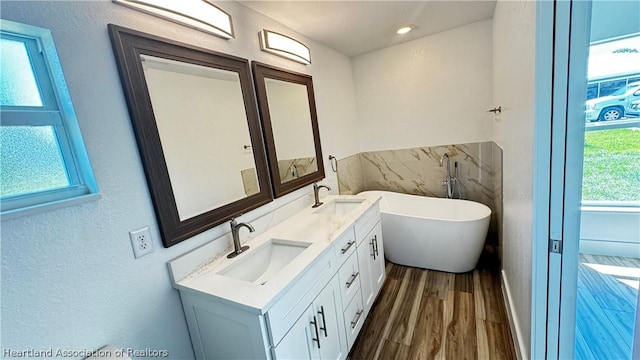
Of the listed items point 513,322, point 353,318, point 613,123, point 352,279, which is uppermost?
point 613,123

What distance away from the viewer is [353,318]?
1664 mm

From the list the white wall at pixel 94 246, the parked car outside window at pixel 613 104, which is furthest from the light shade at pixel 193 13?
the parked car outside window at pixel 613 104

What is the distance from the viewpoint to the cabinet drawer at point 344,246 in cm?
150

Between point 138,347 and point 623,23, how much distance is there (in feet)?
7.19

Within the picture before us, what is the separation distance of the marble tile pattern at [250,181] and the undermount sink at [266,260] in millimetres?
345

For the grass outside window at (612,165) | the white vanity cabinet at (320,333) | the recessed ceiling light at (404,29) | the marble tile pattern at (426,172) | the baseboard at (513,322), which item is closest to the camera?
the grass outside window at (612,165)

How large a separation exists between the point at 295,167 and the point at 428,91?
1917 mm

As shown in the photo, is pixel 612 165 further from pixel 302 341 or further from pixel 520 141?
pixel 302 341

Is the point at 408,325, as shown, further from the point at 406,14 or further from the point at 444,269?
the point at 406,14

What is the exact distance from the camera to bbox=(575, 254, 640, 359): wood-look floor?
43.3 inches

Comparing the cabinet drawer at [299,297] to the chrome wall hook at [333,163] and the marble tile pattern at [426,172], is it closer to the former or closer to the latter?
the chrome wall hook at [333,163]

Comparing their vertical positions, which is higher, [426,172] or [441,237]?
[426,172]

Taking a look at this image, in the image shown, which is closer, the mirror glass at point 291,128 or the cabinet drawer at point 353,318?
the cabinet drawer at point 353,318

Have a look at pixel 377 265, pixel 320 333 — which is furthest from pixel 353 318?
pixel 377 265
